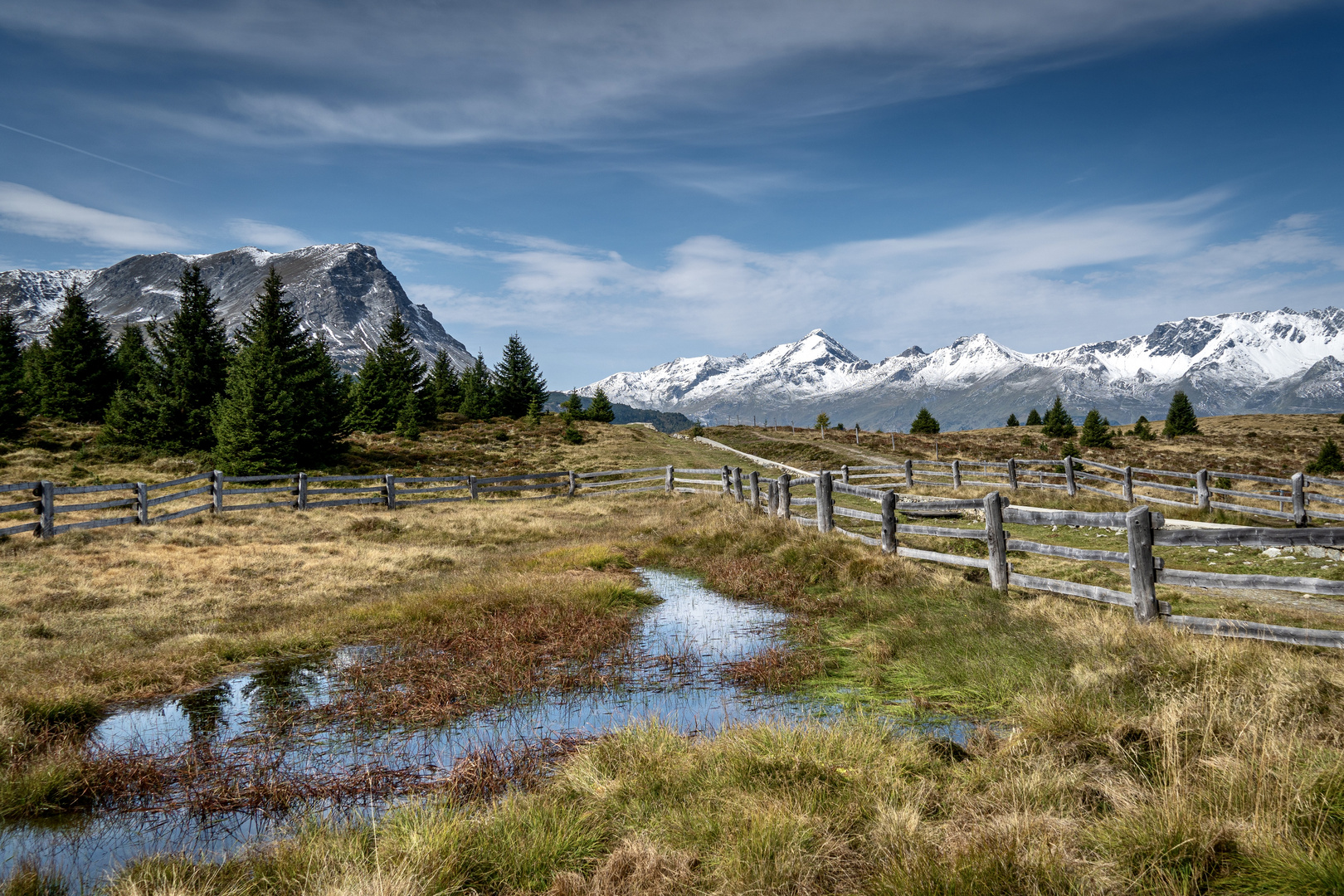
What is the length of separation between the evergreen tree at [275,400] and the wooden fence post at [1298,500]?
121 ft

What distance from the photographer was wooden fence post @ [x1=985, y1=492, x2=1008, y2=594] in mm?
9812

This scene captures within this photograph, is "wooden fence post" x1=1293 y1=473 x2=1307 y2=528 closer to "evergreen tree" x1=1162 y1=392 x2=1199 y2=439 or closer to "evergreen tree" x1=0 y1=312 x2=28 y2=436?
"evergreen tree" x1=1162 y1=392 x2=1199 y2=439

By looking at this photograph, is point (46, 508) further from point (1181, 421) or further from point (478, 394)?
point (1181, 421)

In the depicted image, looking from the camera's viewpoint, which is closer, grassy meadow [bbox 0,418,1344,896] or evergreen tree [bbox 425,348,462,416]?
grassy meadow [bbox 0,418,1344,896]

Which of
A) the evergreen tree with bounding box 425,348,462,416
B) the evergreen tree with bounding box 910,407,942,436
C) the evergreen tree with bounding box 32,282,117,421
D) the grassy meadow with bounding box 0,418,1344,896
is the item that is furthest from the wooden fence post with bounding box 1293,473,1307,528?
the evergreen tree with bounding box 32,282,117,421

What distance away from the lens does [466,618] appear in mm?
9969

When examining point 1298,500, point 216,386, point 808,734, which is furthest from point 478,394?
point 808,734

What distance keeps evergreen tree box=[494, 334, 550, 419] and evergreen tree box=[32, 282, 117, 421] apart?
2885 centimetres

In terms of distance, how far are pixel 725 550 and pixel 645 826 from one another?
448 inches

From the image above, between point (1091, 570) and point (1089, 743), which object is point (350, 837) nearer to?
point (1089, 743)

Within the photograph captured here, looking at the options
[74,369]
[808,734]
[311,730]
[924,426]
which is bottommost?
[311,730]

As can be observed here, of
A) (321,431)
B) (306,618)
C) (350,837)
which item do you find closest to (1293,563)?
(350,837)

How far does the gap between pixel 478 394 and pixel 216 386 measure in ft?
80.3

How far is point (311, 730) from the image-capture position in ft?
20.8
